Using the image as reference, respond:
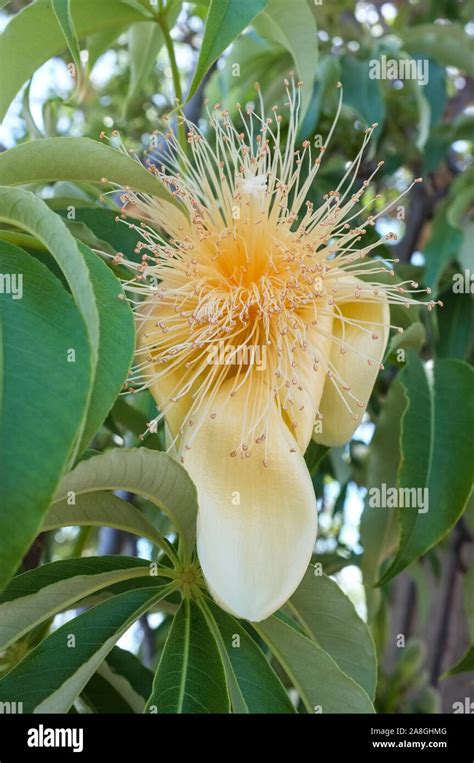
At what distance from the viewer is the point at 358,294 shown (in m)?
0.88

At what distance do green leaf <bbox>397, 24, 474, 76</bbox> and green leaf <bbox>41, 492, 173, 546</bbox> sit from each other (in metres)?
1.19

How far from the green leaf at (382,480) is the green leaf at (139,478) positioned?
393mm

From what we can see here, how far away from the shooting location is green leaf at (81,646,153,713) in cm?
101

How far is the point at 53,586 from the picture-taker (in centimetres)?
83

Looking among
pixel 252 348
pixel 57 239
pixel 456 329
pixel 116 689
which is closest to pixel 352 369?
pixel 252 348

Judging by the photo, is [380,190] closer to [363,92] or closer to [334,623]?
[363,92]

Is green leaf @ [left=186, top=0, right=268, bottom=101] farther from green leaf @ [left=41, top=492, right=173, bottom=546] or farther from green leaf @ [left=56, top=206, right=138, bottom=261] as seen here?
green leaf @ [left=41, top=492, right=173, bottom=546]

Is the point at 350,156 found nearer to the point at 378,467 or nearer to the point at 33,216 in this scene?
the point at 378,467

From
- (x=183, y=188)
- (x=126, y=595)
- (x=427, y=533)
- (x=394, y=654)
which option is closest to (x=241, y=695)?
(x=126, y=595)

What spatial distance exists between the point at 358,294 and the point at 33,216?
0.36 m

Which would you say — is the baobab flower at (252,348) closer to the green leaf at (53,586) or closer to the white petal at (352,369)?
the white petal at (352,369)

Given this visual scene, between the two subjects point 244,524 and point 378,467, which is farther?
point 378,467

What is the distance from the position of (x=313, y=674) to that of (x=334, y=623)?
0.09 m
